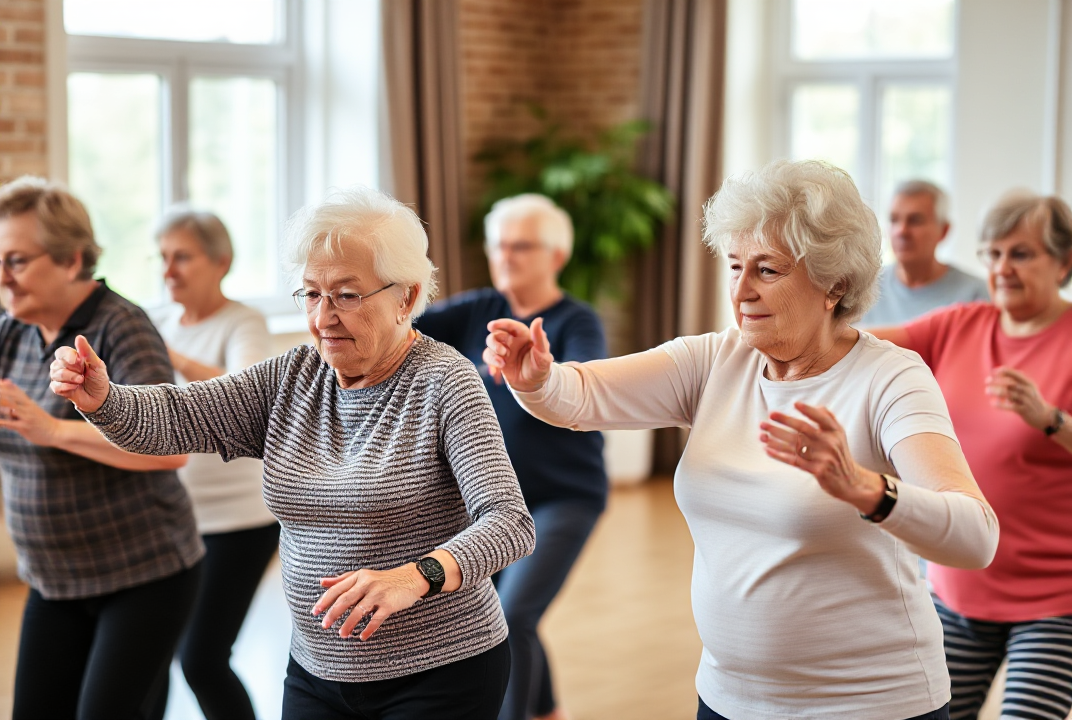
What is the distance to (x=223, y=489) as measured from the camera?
10.5 feet

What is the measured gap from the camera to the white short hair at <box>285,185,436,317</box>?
205cm

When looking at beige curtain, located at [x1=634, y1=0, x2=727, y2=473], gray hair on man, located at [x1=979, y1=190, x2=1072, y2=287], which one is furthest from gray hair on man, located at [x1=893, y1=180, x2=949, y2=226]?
beige curtain, located at [x1=634, y1=0, x2=727, y2=473]

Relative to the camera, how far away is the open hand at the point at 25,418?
2330mm

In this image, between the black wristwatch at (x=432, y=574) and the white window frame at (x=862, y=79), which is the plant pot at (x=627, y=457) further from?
the black wristwatch at (x=432, y=574)

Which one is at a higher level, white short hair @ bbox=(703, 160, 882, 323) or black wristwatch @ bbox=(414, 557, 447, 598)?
white short hair @ bbox=(703, 160, 882, 323)

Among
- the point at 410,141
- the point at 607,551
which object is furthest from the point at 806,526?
the point at 410,141

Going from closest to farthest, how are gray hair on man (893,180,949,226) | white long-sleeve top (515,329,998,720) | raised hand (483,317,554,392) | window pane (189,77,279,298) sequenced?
white long-sleeve top (515,329,998,720) → raised hand (483,317,554,392) → gray hair on man (893,180,949,226) → window pane (189,77,279,298)

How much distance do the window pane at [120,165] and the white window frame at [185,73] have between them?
0.17ft

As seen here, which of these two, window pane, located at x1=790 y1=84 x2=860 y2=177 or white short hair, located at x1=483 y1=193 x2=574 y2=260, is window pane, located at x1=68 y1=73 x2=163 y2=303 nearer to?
white short hair, located at x1=483 y1=193 x2=574 y2=260

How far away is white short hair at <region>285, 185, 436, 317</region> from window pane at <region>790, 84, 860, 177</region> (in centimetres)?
567

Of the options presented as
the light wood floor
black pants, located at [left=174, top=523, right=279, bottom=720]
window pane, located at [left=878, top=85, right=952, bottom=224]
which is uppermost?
window pane, located at [left=878, top=85, right=952, bottom=224]

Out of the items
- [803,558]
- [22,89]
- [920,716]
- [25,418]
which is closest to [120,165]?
[22,89]

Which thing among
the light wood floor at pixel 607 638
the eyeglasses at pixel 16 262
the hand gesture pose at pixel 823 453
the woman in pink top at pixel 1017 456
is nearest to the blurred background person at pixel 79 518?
the eyeglasses at pixel 16 262

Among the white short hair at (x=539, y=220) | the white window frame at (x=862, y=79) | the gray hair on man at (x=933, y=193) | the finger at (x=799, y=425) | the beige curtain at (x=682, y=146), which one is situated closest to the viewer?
the finger at (x=799, y=425)
